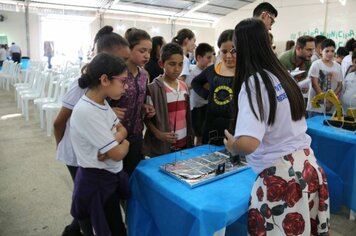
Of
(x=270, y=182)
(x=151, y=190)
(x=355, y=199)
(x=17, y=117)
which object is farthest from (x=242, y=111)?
(x=17, y=117)

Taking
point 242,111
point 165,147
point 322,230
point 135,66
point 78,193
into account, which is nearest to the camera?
point 242,111

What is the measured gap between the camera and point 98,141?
119cm

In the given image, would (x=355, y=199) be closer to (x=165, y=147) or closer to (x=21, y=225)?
(x=165, y=147)

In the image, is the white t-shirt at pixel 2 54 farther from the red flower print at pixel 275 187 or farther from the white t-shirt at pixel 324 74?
the red flower print at pixel 275 187

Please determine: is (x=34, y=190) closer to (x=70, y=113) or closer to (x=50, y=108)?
(x=70, y=113)

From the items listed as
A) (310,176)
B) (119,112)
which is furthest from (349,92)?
(119,112)

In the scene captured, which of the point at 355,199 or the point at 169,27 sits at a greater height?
the point at 169,27

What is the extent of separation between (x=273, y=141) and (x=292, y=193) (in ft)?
0.67

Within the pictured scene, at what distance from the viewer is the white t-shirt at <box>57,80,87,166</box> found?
1.41m

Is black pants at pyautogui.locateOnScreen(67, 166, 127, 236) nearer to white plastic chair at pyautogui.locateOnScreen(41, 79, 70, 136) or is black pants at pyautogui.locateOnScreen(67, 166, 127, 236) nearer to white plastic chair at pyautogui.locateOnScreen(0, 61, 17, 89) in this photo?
white plastic chair at pyautogui.locateOnScreen(41, 79, 70, 136)

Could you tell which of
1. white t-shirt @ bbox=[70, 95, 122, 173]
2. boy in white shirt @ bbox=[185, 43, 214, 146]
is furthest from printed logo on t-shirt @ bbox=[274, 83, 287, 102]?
boy in white shirt @ bbox=[185, 43, 214, 146]

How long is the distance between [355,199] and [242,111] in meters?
1.63

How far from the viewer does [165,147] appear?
72.1 inches

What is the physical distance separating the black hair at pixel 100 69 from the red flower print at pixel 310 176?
2.70 ft
